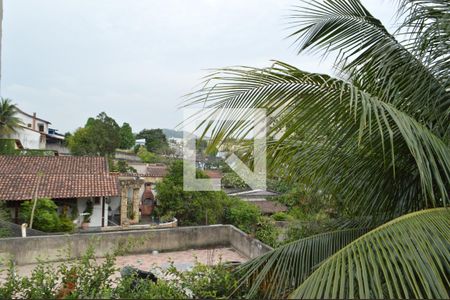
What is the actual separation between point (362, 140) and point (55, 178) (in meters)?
14.8

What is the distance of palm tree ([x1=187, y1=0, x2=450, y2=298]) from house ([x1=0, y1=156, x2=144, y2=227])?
12630 mm

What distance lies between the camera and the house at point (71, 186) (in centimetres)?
1285

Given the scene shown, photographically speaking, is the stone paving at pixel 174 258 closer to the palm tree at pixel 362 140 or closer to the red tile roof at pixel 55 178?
the palm tree at pixel 362 140

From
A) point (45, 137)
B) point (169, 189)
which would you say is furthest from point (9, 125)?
point (169, 189)

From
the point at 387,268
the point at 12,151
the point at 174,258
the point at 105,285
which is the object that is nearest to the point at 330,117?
the point at 387,268

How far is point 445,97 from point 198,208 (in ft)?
39.3

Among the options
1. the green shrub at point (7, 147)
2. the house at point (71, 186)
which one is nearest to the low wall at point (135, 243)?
the house at point (71, 186)

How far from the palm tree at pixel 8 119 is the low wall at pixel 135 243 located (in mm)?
23298

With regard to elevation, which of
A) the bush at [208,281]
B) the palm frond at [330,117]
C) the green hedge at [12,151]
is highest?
the green hedge at [12,151]

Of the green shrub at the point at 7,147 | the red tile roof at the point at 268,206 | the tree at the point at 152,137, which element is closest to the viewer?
the red tile roof at the point at 268,206

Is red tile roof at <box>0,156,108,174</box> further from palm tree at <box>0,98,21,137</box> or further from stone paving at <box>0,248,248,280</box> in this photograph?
palm tree at <box>0,98,21,137</box>

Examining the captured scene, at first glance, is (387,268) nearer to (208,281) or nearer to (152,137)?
(208,281)

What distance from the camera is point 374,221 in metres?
2.28

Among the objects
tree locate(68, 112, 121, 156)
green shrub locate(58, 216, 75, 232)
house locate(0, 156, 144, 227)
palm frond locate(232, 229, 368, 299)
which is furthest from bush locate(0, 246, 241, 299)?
tree locate(68, 112, 121, 156)
